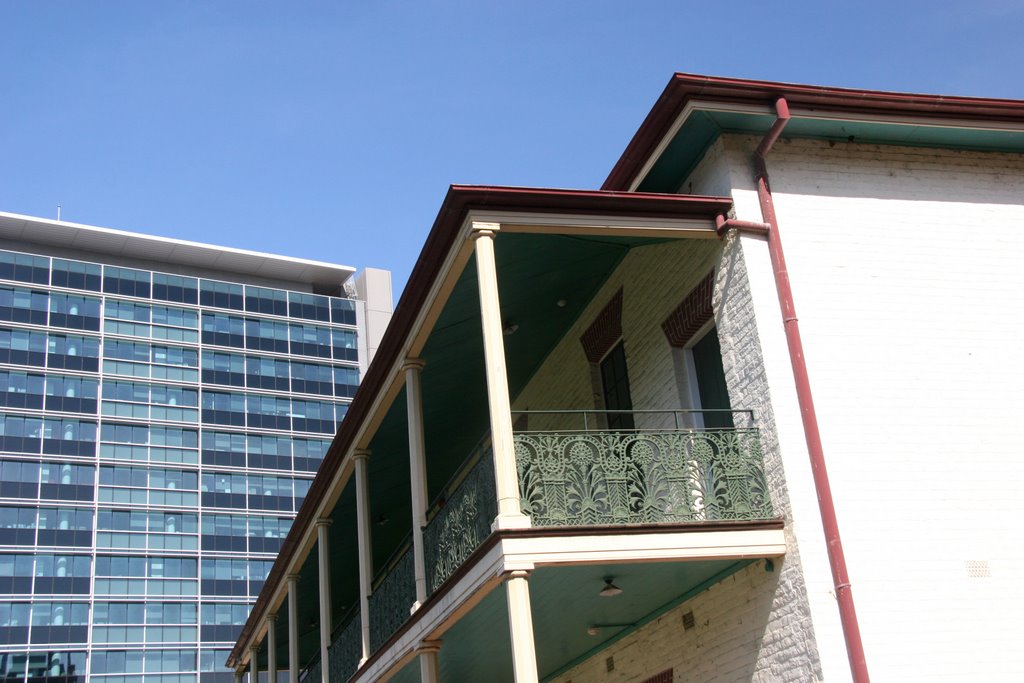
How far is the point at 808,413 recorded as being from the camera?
10.4 meters

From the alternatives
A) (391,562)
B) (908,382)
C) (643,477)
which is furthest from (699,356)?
(391,562)

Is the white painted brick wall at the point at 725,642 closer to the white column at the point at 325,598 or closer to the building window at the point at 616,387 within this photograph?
the building window at the point at 616,387

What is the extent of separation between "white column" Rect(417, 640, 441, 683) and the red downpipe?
4.25m

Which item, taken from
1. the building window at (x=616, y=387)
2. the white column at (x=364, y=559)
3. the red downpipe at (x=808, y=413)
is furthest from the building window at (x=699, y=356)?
the white column at (x=364, y=559)

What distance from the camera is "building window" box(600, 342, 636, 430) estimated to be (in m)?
13.5

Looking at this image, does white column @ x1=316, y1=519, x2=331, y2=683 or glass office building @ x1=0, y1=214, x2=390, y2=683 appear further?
glass office building @ x1=0, y1=214, x2=390, y2=683

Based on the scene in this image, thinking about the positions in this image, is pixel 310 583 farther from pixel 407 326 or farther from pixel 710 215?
pixel 710 215

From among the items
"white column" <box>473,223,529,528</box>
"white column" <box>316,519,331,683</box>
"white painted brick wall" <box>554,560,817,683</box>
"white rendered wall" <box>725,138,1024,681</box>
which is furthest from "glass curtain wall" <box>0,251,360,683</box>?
"white rendered wall" <box>725,138,1024,681</box>

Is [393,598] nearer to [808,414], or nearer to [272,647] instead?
[808,414]

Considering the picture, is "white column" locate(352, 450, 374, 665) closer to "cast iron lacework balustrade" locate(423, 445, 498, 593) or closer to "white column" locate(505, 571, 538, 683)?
"cast iron lacework balustrade" locate(423, 445, 498, 593)

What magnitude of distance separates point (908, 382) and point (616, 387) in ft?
12.3

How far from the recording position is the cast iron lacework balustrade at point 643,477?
10242mm

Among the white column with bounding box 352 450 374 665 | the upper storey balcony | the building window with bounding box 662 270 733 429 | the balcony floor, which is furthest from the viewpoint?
the white column with bounding box 352 450 374 665

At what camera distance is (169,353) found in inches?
3334
